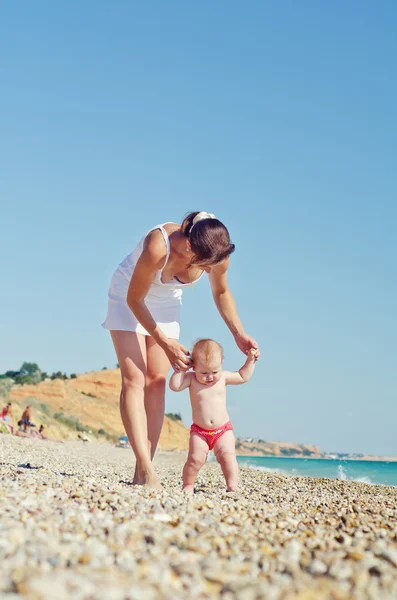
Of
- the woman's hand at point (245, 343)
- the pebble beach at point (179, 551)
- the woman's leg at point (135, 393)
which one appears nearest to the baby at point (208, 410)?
the woman's hand at point (245, 343)

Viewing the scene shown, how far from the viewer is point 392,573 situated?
2330mm

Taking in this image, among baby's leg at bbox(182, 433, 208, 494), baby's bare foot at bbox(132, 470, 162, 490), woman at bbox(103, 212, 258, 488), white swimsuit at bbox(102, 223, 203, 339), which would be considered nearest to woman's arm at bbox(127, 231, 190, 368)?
woman at bbox(103, 212, 258, 488)

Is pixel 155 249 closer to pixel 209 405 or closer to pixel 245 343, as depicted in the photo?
pixel 245 343

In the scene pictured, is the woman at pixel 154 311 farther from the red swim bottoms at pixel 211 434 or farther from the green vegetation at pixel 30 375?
the green vegetation at pixel 30 375

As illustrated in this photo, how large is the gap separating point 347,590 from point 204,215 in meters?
3.50

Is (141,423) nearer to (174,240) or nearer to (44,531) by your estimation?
(174,240)

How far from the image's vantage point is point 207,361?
18.3ft

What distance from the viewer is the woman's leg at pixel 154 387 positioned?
5.60 metres

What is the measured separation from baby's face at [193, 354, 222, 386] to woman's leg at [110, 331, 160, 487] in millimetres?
518

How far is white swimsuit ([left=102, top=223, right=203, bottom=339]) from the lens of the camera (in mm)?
5449

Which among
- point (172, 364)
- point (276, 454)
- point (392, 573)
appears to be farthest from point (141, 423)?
point (276, 454)

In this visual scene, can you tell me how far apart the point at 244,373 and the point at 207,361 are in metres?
0.45

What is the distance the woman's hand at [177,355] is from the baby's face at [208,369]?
0.16 meters

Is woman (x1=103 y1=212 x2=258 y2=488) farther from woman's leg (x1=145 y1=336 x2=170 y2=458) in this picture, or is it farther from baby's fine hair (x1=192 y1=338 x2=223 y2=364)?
baby's fine hair (x1=192 y1=338 x2=223 y2=364)
